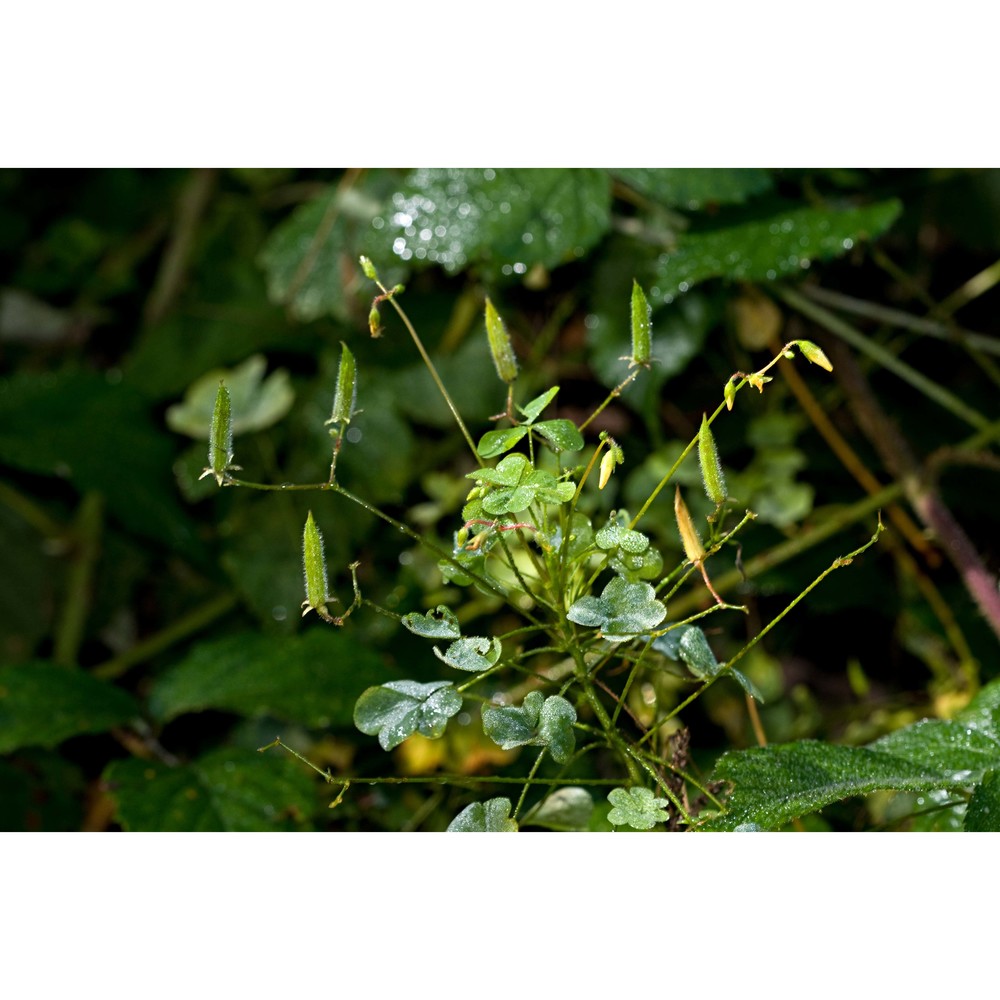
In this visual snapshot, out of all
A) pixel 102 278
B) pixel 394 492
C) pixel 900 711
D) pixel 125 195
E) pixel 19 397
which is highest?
pixel 125 195

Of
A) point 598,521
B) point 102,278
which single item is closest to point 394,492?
point 598,521

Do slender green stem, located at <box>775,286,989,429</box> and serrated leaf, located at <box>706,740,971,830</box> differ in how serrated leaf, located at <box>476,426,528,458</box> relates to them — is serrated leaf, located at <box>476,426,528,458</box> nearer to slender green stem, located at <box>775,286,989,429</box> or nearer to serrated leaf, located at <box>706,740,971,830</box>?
serrated leaf, located at <box>706,740,971,830</box>

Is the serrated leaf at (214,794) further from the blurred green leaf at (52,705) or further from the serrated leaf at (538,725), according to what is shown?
the serrated leaf at (538,725)

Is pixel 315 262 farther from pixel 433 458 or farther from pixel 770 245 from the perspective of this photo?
pixel 770 245
